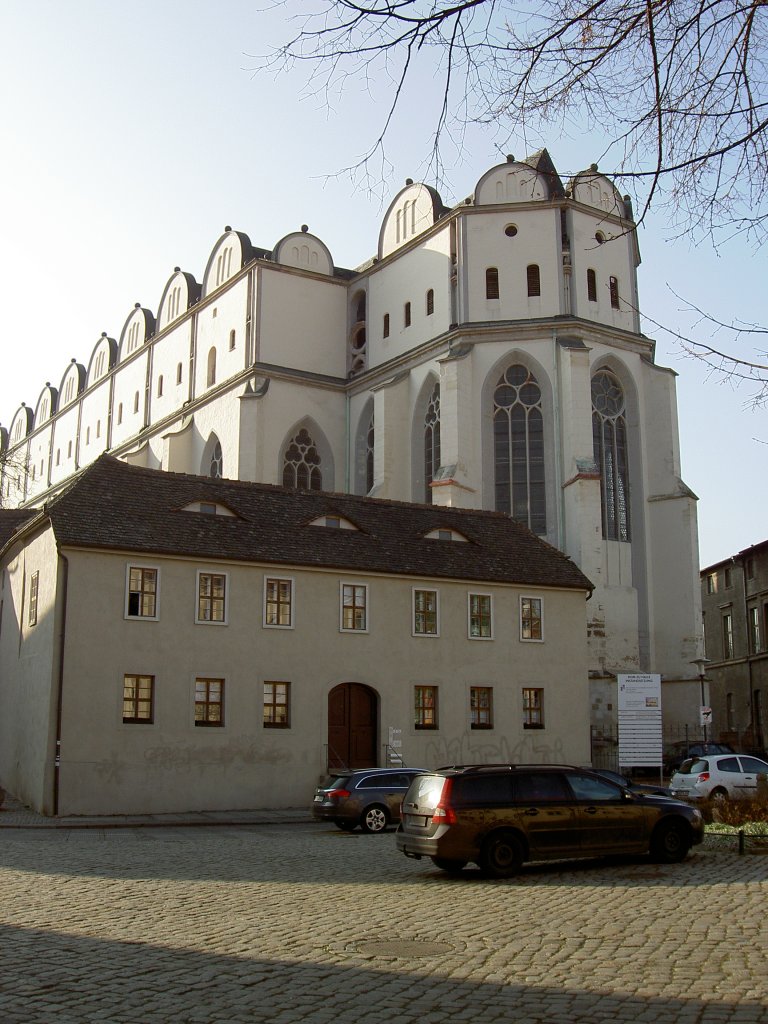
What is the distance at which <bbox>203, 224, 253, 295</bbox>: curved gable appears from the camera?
55500 millimetres

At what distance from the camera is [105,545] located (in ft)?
86.2

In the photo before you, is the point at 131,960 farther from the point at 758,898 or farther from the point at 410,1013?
the point at 758,898

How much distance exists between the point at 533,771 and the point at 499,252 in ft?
113

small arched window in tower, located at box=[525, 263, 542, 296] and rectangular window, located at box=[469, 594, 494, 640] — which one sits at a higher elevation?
small arched window in tower, located at box=[525, 263, 542, 296]

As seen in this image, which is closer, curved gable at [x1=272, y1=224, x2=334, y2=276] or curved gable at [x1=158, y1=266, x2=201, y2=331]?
curved gable at [x1=272, y1=224, x2=334, y2=276]

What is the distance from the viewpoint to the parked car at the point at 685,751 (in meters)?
37.8

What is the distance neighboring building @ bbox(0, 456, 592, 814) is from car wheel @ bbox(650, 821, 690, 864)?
43.6 ft

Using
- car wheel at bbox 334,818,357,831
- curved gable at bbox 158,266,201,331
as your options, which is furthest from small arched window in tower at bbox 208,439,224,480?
car wheel at bbox 334,818,357,831

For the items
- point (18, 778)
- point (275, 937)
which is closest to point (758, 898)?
point (275, 937)

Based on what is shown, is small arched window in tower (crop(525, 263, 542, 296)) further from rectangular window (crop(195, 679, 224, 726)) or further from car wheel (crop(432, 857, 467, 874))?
car wheel (crop(432, 857, 467, 874))

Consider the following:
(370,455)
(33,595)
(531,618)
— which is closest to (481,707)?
(531,618)

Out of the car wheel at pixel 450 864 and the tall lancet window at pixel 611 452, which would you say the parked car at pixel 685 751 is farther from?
the car wheel at pixel 450 864

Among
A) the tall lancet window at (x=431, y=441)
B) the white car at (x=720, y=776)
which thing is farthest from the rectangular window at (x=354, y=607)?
the tall lancet window at (x=431, y=441)

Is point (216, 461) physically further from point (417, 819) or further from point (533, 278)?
point (417, 819)
